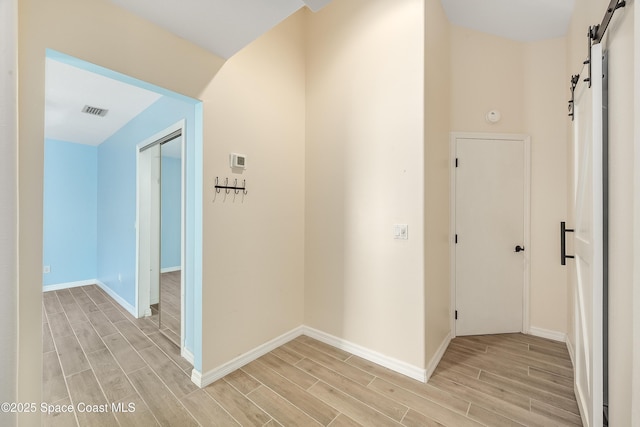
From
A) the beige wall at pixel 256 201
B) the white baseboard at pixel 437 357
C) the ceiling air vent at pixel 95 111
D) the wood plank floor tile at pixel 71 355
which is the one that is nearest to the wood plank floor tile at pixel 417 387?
the white baseboard at pixel 437 357

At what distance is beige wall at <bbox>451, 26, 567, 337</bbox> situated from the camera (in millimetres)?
2691

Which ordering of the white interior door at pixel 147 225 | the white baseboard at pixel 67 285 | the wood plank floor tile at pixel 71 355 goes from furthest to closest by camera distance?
the white baseboard at pixel 67 285, the white interior door at pixel 147 225, the wood plank floor tile at pixel 71 355

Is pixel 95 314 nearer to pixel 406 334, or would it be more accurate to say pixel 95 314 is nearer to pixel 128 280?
pixel 128 280

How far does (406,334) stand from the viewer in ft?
7.06

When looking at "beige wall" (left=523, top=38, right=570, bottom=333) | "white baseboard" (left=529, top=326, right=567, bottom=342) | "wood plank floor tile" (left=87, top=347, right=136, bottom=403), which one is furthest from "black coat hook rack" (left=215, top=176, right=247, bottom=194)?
"white baseboard" (left=529, top=326, right=567, bottom=342)

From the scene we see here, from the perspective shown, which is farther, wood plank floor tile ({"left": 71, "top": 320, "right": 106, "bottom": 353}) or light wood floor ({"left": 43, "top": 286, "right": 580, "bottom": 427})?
wood plank floor tile ({"left": 71, "top": 320, "right": 106, "bottom": 353})

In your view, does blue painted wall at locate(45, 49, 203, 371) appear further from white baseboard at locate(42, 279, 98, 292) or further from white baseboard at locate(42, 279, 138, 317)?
white baseboard at locate(42, 279, 98, 292)

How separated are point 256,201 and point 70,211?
15.1ft

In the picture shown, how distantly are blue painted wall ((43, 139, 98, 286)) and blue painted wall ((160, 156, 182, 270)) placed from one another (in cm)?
311

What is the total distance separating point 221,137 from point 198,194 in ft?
1.66

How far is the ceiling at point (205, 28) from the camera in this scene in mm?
1522

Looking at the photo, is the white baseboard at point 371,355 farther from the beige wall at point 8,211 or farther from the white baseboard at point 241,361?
the beige wall at point 8,211

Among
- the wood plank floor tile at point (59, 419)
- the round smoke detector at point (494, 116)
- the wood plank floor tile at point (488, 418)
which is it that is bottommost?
the wood plank floor tile at point (59, 419)

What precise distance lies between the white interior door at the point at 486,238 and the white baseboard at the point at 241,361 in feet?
5.98
